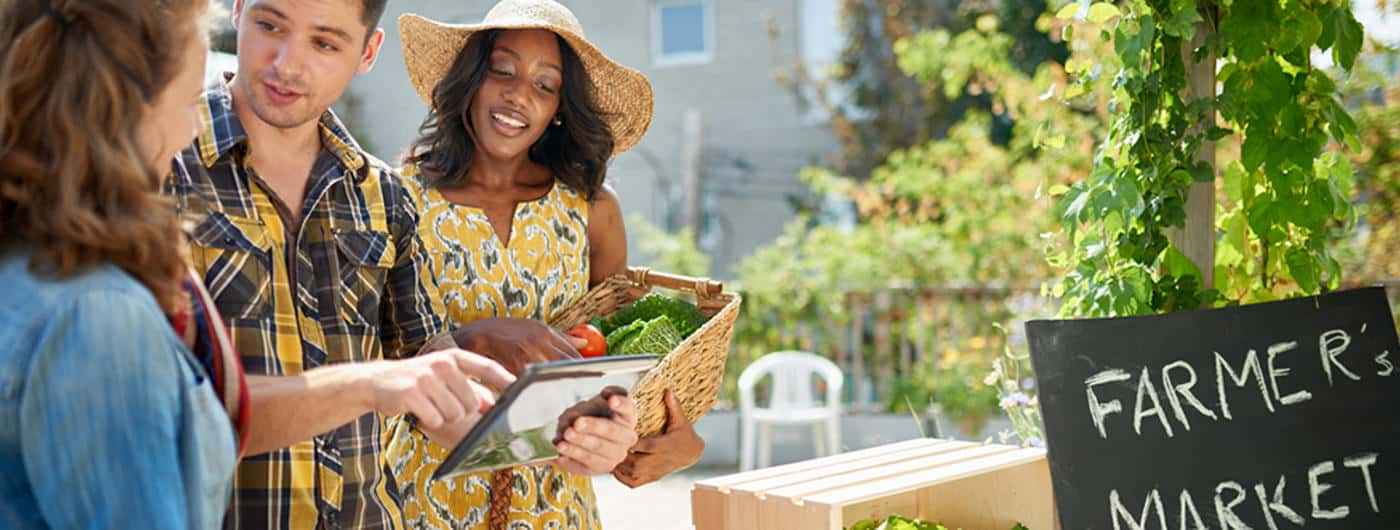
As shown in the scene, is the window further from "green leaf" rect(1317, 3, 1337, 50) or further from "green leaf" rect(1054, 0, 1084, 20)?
"green leaf" rect(1317, 3, 1337, 50)

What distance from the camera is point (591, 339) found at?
2.04m

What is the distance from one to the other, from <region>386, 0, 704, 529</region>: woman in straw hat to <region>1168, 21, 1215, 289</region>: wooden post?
101 centimetres

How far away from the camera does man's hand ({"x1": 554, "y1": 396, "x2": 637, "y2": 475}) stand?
1566mm

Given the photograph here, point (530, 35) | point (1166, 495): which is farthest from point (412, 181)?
point (1166, 495)

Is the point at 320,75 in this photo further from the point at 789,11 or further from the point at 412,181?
the point at 789,11

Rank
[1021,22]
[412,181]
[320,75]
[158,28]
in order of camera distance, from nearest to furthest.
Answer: [158,28], [320,75], [412,181], [1021,22]

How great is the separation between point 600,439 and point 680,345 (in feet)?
0.99

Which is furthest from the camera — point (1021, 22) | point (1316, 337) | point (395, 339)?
point (1021, 22)

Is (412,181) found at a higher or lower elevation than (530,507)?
higher

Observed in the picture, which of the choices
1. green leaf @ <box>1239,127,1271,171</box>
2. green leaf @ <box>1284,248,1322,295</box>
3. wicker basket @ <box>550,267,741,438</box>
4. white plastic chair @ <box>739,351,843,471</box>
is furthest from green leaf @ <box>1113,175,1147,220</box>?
white plastic chair @ <box>739,351,843,471</box>

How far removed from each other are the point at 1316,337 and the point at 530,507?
4.44ft

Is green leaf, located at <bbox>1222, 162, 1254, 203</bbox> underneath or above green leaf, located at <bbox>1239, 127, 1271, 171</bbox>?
underneath

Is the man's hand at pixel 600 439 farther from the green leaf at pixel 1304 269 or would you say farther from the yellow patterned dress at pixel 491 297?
the green leaf at pixel 1304 269

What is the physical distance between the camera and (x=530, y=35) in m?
2.24
